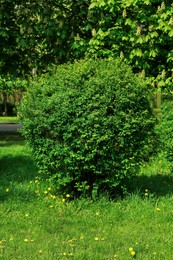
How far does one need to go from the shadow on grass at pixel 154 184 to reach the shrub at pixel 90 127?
68 centimetres

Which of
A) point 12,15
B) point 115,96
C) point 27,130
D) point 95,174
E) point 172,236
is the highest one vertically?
point 12,15

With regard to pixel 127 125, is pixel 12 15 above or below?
above

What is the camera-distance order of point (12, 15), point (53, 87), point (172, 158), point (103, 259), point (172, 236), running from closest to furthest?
point (103, 259) → point (172, 236) → point (53, 87) → point (172, 158) → point (12, 15)

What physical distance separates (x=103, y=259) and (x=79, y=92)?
239 centimetres

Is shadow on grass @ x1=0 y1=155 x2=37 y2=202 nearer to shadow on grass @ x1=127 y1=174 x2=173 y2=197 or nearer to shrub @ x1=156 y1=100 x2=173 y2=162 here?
shadow on grass @ x1=127 y1=174 x2=173 y2=197

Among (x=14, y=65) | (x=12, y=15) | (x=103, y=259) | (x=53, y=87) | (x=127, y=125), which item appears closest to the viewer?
(x=103, y=259)

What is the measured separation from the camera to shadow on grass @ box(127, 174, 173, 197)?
632 centimetres

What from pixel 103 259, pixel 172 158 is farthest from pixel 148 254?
pixel 172 158

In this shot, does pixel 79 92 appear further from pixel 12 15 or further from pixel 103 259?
Answer: pixel 12 15

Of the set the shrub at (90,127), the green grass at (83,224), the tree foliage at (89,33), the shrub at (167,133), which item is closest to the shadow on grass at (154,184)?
the green grass at (83,224)

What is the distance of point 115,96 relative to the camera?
18.4 feet

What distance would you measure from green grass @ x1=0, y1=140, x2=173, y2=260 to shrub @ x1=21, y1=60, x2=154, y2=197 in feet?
1.18

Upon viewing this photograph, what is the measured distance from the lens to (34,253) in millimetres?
3980

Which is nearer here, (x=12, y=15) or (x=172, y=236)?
(x=172, y=236)
